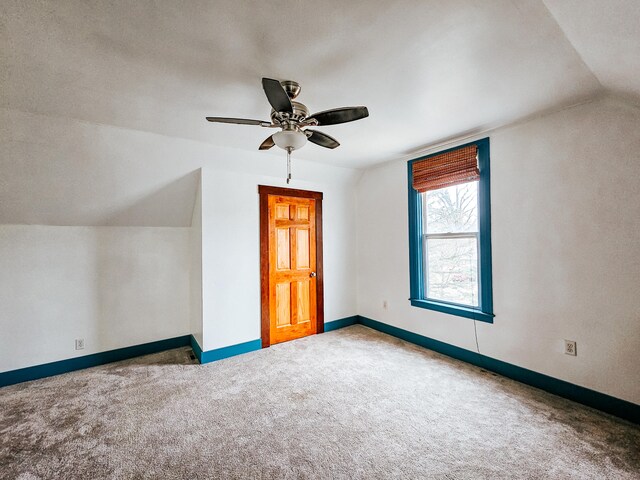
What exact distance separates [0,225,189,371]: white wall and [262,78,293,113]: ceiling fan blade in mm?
2774

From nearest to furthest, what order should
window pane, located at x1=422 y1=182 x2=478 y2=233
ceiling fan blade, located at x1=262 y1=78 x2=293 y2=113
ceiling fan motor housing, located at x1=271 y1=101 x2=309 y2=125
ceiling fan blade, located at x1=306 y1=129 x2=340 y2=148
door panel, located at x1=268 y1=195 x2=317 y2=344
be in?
ceiling fan blade, located at x1=262 y1=78 x2=293 y2=113 → ceiling fan motor housing, located at x1=271 y1=101 x2=309 y2=125 → ceiling fan blade, located at x1=306 y1=129 x2=340 y2=148 → window pane, located at x1=422 y1=182 x2=478 y2=233 → door panel, located at x1=268 y1=195 x2=317 y2=344

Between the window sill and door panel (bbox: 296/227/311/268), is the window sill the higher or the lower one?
the lower one

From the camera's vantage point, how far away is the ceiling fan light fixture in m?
2.05

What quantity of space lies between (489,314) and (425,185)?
5.42 feet

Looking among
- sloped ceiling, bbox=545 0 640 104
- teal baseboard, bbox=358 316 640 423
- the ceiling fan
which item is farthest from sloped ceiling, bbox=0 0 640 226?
teal baseboard, bbox=358 316 640 423

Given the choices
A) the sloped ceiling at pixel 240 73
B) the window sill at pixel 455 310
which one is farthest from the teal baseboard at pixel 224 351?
the window sill at pixel 455 310

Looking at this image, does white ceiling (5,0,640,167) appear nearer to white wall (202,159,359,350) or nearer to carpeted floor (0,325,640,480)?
white wall (202,159,359,350)

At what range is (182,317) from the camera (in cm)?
388

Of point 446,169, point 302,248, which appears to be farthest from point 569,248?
point 302,248

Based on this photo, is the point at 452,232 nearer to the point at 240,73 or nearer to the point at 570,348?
the point at 570,348

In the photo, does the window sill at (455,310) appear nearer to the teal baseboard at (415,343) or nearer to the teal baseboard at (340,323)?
the teal baseboard at (415,343)

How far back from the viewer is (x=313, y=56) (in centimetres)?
167

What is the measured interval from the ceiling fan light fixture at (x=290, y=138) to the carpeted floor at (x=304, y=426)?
2.15 m

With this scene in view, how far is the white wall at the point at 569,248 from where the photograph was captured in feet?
7.04
